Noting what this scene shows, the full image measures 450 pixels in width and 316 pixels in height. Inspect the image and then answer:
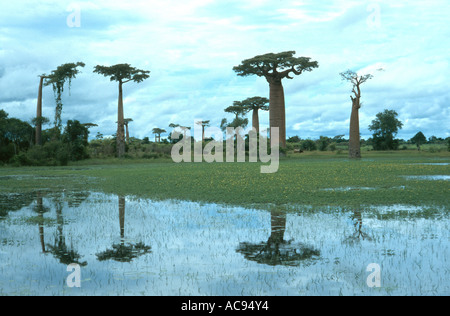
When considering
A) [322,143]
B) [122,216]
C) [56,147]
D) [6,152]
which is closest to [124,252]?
[122,216]

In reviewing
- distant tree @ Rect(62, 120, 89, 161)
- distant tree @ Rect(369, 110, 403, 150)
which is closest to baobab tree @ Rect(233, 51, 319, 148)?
distant tree @ Rect(62, 120, 89, 161)

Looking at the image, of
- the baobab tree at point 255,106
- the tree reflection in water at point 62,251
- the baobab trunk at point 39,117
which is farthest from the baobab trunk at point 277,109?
the tree reflection in water at point 62,251

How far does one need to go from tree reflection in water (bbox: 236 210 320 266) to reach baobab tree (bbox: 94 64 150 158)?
41.9 meters

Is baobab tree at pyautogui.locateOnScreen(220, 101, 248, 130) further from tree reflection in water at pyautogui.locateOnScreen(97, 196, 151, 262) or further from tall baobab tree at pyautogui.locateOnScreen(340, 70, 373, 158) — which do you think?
tree reflection in water at pyautogui.locateOnScreen(97, 196, 151, 262)

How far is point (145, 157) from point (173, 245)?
1576 inches

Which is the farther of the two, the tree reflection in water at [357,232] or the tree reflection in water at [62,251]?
the tree reflection in water at [357,232]

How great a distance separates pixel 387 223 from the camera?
31.2ft

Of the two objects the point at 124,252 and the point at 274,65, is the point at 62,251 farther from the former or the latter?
the point at 274,65

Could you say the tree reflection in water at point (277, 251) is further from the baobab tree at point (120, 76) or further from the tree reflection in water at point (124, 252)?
the baobab tree at point (120, 76)

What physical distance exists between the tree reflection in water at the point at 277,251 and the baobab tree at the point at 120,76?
41929 mm

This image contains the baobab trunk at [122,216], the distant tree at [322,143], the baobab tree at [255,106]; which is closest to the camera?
the baobab trunk at [122,216]

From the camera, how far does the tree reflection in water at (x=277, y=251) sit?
6.64 m

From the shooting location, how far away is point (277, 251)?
23.7ft

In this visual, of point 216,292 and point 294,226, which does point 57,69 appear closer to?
point 294,226
